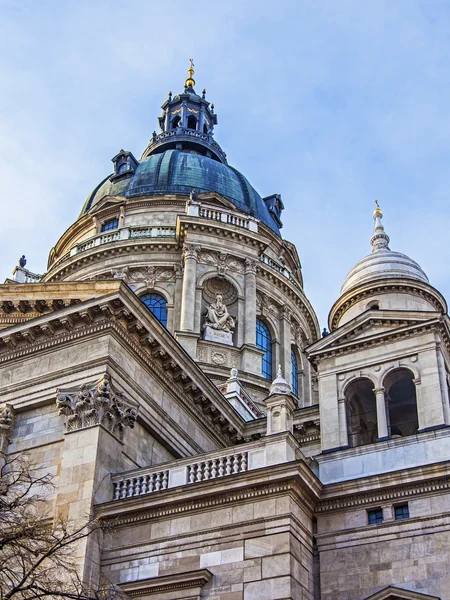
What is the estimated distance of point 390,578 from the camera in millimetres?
19219

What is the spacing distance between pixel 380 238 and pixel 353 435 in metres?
12.5

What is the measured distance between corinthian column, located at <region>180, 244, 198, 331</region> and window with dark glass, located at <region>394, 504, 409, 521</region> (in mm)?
21264

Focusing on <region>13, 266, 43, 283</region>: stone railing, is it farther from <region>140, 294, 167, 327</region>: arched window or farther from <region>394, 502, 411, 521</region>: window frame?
<region>394, 502, 411, 521</region>: window frame

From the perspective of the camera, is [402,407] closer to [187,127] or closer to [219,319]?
[219,319]

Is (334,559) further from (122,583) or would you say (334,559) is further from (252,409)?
(252,409)

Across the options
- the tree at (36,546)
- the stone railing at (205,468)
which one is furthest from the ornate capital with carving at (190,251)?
the stone railing at (205,468)

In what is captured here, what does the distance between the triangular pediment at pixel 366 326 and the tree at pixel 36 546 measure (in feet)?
29.5

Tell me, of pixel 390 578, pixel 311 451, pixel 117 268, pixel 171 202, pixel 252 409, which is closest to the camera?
pixel 390 578

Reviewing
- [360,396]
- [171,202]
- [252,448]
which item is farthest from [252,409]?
[171,202]

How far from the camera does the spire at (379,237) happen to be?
3441cm

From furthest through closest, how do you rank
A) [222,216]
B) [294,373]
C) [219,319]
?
[222,216], [294,373], [219,319]

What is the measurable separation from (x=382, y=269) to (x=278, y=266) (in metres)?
15.4

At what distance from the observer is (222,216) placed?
4550 centimetres

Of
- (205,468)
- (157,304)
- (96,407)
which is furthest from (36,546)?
(157,304)
